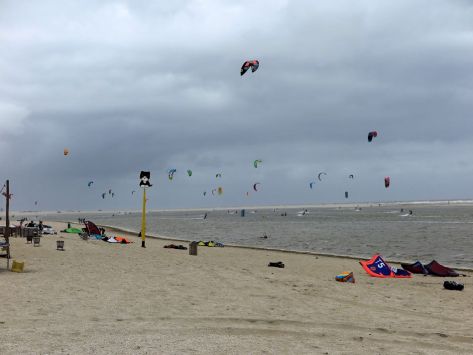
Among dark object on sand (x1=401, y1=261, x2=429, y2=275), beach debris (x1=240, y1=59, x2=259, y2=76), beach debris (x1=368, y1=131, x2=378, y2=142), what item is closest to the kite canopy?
dark object on sand (x1=401, y1=261, x2=429, y2=275)

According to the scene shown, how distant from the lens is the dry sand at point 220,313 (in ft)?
22.2

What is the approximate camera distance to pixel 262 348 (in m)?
6.67

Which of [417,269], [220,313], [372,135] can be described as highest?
[372,135]

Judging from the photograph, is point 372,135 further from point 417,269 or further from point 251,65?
point 417,269

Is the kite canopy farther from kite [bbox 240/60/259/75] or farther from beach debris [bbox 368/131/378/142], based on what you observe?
beach debris [bbox 368/131/378/142]

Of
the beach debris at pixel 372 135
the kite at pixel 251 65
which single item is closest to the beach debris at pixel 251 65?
the kite at pixel 251 65

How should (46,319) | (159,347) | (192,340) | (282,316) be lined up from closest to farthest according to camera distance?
(159,347)
(192,340)
(46,319)
(282,316)

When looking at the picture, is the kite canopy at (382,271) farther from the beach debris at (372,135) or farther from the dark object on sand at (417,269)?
the beach debris at (372,135)

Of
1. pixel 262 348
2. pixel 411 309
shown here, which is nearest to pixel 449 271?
pixel 411 309

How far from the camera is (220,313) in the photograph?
29.2 ft

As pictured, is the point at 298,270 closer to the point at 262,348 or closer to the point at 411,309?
the point at 411,309

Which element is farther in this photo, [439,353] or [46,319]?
[46,319]

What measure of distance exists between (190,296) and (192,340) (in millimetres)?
3664

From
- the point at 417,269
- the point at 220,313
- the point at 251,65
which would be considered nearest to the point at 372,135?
the point at 251,65
